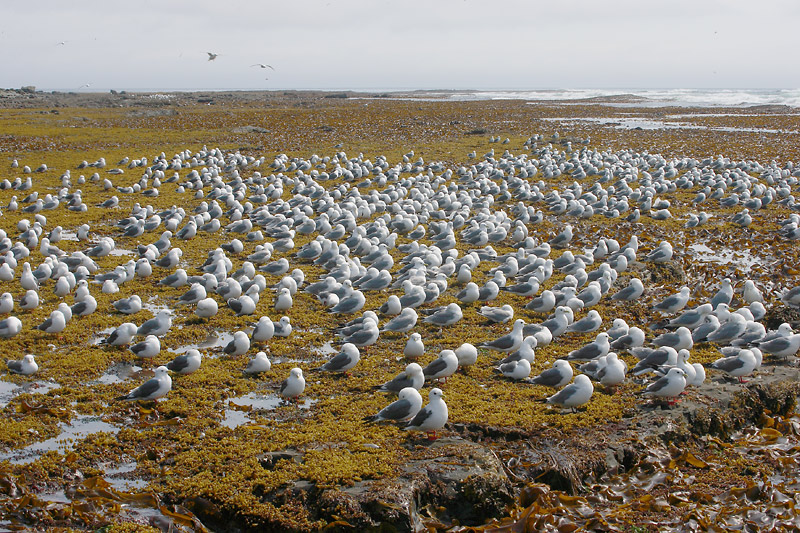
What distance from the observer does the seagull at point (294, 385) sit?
7.92 meters

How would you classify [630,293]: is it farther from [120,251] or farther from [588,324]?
[120,251]

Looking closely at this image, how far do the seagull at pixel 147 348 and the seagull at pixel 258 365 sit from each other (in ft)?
4.52

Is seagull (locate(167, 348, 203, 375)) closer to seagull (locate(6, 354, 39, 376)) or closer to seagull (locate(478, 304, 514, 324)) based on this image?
Result: seagull (locate(6, 354, 39, 376))

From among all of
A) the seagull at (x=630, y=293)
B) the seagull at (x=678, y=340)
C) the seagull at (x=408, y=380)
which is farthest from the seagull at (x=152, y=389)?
the seagull at (x=630, y=293)

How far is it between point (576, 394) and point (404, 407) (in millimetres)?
2009

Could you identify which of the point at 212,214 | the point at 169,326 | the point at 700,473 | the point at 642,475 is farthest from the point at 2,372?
the point at 212,214

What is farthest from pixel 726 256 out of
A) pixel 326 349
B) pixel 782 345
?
pixel 326 349

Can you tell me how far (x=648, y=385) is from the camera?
8.12m

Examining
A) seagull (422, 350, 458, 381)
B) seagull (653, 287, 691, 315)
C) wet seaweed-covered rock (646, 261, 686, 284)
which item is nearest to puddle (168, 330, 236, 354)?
seagull (422, 350, 458, 381)

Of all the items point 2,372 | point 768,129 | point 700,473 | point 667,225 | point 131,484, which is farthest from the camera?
point 768,129

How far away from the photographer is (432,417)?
271 inches

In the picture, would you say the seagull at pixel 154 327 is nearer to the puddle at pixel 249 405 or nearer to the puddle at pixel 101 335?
the puddle at pixel 101 335

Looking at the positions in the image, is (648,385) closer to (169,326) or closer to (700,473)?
(700,473)

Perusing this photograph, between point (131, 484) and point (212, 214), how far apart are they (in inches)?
519
